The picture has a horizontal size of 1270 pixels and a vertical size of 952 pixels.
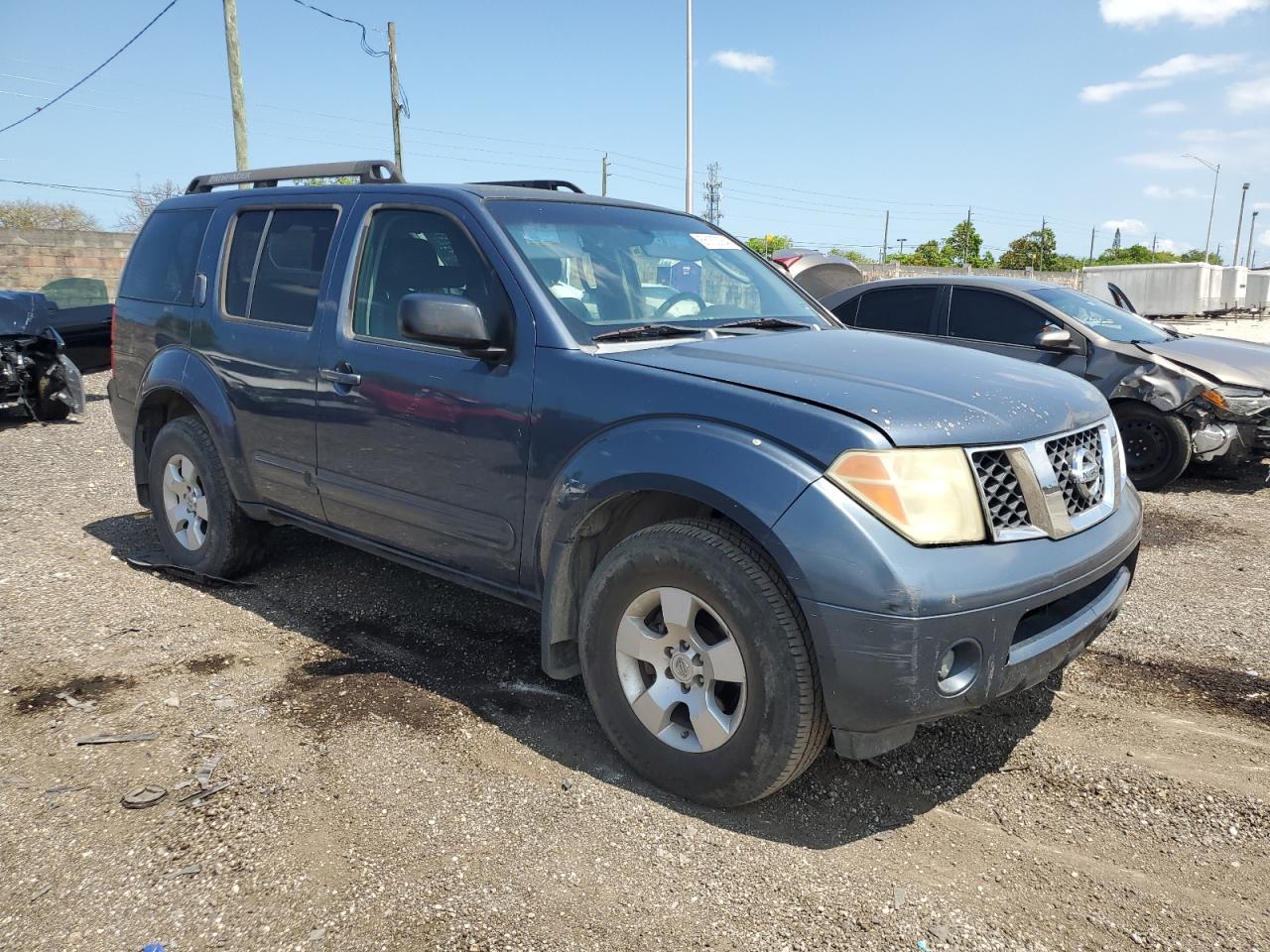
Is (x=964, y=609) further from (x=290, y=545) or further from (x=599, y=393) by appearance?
(x=290, y=545)

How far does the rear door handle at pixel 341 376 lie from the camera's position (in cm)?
382

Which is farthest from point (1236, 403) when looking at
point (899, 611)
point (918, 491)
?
point (899, 611)

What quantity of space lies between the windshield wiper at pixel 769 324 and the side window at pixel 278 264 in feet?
5.92

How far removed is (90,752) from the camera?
3246mm

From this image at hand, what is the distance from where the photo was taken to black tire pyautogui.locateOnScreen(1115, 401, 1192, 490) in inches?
275

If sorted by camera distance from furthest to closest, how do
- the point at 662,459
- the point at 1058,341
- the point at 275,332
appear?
the point at 1058,341
the point at 275,332
the point at 662,459

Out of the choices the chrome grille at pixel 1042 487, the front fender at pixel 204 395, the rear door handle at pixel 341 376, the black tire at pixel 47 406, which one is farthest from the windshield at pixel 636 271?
the black tire at pixel 47 406

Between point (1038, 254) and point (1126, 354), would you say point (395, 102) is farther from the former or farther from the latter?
point (1038, 254)

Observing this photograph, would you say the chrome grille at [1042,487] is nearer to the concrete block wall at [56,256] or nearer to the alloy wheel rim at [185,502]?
the alloy wheel rim at [185,502]

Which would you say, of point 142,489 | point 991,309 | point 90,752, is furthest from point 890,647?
point 991,309

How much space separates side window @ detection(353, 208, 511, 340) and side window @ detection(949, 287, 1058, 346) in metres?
5.28

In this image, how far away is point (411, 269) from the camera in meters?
3.81

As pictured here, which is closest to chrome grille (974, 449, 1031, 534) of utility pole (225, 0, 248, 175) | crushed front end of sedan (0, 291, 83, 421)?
crushed front end of sedan (0, 291, 83, 421)

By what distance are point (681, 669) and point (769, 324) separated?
61.7 inches
